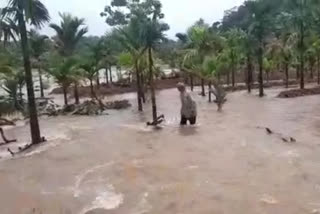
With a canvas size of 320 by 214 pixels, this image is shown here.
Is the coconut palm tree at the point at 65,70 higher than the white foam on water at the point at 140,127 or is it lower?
higher

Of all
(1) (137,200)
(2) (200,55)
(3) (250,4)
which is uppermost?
(3) (250,4)

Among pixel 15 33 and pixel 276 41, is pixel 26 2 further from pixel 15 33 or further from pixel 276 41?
pixel 276 41

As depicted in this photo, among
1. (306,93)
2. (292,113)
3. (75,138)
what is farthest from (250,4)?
(75,138)

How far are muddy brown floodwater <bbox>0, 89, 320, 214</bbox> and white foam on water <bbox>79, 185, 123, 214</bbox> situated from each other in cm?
2

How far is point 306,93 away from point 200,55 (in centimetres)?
664

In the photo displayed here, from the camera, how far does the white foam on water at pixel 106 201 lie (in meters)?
10.2

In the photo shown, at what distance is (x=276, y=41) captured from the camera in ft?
127

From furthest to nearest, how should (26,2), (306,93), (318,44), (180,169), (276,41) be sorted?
1. (276,41)
2. (318,44)
3. (306,93)
4. (26,2)
5. (180,169)

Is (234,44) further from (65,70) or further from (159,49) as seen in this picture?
(159,49)

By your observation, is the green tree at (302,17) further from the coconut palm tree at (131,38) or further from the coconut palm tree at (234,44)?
the coconut palm tree at (131,38)

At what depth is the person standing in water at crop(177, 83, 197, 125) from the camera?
19312 mm

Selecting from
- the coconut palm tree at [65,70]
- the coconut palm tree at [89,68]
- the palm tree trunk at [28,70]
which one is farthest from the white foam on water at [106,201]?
the coconut palm tree at [89,68]

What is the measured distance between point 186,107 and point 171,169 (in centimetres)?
697

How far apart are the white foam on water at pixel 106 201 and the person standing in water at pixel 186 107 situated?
8451mm
